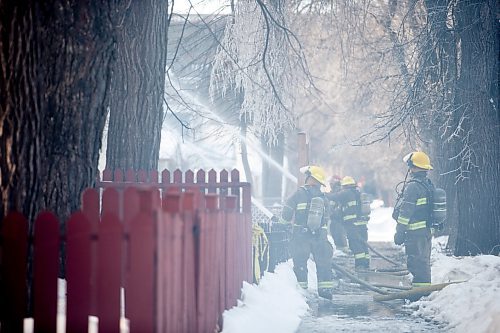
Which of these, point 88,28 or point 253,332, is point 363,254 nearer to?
point 253,332

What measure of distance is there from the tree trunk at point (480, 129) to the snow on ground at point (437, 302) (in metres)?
0.93

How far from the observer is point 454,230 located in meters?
13.1

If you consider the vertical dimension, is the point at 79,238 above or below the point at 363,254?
above

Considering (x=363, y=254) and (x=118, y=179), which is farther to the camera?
(x=363, y=254)

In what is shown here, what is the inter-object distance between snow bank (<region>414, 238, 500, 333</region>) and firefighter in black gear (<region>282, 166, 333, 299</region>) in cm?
183

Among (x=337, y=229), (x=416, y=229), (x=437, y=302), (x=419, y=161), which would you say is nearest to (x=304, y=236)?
(x=416, y=229)

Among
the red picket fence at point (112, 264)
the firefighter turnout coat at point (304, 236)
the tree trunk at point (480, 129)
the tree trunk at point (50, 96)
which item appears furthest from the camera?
the tree trunk at point (480, 129)

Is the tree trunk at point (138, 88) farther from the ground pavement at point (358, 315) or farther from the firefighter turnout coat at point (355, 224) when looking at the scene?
the firefighter turnout coat at point (355, 224)

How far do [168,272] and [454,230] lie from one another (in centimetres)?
1032

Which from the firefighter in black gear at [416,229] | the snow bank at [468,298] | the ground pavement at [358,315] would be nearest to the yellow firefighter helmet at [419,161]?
the firefighter in black gear at [416,229]

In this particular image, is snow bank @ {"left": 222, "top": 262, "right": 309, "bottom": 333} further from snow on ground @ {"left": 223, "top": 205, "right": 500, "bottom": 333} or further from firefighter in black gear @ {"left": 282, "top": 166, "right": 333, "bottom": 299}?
firefighter in black gear @ {"left": 282, "top": 166, "right": 333, "bottom": 299}

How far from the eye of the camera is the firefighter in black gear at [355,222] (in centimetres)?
1259

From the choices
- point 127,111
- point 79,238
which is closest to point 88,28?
point 79,238

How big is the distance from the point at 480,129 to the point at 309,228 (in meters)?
3.92
